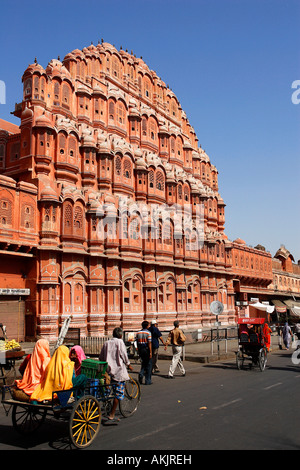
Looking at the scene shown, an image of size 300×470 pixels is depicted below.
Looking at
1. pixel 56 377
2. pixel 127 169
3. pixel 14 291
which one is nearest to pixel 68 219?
pixel 14 291

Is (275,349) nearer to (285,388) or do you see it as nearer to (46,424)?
(285,388)

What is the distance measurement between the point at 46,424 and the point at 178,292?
88.3 ft

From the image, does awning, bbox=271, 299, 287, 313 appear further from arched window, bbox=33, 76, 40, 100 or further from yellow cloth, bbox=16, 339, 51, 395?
yellow cloth, bbox=16, 339, 51, 395

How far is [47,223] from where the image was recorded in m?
23.9

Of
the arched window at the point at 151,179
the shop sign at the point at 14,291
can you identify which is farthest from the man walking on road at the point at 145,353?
the arched window at the point at 151,179

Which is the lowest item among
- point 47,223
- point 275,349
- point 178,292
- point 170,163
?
point 275,349

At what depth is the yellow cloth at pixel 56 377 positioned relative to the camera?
6.42m

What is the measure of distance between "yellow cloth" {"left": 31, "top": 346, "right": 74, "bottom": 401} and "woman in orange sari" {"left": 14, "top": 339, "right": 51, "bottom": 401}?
16cm

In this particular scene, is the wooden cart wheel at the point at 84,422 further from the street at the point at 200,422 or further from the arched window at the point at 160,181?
the arched window at the point at 160,181

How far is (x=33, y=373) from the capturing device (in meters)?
6.73

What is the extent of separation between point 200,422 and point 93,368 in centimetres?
216

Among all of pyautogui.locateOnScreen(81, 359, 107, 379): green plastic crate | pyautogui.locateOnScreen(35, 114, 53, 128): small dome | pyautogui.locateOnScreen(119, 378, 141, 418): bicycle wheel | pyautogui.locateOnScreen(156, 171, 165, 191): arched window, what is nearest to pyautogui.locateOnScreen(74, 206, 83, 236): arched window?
pyautogui.locateOnScreen(35, 114, 53, 128): small dome
